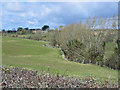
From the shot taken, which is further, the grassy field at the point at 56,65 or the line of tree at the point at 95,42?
the line of tree at the point at 95,42

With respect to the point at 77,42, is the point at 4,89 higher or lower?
lower

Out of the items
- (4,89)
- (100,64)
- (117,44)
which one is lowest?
(100,64)

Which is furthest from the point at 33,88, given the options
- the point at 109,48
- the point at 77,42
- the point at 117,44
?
the point at 77,42

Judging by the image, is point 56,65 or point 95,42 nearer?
point 56,65

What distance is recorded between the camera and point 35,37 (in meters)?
67.2

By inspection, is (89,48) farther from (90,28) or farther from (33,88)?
(33,88)

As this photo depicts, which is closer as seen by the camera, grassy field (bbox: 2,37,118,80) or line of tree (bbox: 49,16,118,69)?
grassy field (bbox: 2,37,118,80)

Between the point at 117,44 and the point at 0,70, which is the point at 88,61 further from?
the point at 0,70

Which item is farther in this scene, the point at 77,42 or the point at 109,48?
the point at 77,42

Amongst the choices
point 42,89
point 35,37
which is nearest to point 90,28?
point 42,89

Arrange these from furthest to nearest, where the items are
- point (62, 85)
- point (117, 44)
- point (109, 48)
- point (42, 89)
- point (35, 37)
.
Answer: point (35, 37), point (109, 48), point (117, 44), point (62, 85), point (42, 89)

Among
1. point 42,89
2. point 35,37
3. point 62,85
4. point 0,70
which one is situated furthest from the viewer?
point 35,37

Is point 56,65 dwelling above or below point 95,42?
below

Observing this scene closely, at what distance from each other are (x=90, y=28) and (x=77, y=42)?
3.01m
